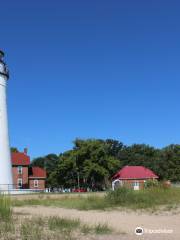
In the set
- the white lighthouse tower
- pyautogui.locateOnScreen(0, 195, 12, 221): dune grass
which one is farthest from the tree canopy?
pyautogui.locateOnScreen(0, 195, 12, 221): dune grass

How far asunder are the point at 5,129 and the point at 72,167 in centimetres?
3033

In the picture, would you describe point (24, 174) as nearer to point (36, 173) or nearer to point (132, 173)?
point (36, 173)

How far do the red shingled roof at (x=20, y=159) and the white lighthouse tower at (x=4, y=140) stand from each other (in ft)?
107

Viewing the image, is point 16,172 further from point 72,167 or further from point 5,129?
point 5,129

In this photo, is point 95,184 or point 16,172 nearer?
point 95,184

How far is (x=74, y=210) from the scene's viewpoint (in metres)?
25.0

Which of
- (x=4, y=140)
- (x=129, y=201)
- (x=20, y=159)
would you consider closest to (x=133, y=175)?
(x=20, y=159)

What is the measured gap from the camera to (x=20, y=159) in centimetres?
8412

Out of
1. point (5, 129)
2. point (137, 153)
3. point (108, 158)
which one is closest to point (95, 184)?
point (108, 158)

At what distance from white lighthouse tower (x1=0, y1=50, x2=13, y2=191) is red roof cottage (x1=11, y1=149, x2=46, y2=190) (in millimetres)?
30537

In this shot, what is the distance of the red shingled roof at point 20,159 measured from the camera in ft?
272

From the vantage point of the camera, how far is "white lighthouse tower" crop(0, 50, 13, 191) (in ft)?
160

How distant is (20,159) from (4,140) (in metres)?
35.0

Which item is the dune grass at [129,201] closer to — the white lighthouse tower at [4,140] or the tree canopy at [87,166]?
the white lighthouse tower at [4,140]
